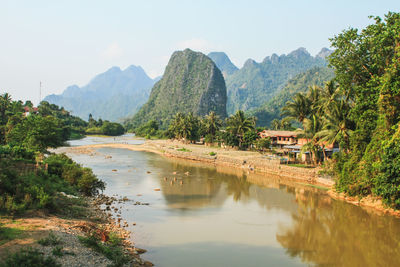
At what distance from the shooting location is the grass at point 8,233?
13391 mm

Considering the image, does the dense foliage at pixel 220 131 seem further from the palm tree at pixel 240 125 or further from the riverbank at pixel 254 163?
the riverbank at pixel 254 163

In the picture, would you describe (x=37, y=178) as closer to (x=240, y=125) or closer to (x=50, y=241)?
(x=50, y=241)

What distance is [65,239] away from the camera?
15055mm

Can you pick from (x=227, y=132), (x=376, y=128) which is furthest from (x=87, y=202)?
(x=227, y=132)

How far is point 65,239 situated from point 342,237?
19228 mm

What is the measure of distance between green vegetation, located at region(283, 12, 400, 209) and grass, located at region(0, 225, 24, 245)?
25.7 metres

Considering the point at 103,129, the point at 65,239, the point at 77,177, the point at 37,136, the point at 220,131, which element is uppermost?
the point at 103,129

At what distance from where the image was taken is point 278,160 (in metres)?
50.5

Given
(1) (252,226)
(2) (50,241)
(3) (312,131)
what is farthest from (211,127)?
(2) (50,241)

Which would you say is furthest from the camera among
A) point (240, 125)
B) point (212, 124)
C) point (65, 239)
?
point (212, 124)

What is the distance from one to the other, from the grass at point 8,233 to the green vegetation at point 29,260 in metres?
1.70

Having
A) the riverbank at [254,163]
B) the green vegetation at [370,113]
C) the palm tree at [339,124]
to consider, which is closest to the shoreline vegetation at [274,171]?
the riverbank at [254,163]

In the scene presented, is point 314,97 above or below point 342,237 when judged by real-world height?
above

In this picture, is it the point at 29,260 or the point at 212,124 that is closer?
the point at 29,260
